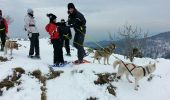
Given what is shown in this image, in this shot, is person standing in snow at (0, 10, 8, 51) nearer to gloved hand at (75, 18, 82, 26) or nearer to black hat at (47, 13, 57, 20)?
black hat at (47, 13, 57, 20)

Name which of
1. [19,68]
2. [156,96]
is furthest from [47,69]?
[156,96]

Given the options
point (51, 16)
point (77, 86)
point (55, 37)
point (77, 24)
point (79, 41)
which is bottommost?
point (77, 86)

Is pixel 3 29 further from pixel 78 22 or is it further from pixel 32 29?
pixel 78 22

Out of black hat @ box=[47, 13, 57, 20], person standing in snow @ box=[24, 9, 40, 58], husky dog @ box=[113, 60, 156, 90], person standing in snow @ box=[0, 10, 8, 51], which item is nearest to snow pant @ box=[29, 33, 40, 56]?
person standing in snow @ box=[24, 9, 40, 58]

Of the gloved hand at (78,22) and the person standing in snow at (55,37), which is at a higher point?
the gloved hand at (78,22)

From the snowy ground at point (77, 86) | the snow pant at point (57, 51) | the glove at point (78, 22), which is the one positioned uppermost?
the glove at point (78, 22)

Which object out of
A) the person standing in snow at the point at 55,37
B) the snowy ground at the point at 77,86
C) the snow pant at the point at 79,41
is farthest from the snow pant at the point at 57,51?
the snow pant at the point at 79,41

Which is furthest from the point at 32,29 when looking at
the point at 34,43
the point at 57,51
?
the point at 57,51

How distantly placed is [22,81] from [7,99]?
1176 mm

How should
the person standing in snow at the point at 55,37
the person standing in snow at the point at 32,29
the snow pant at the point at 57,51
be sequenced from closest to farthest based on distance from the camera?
the person standing in snow at the point at 55,37, the snow pant at the point at 57,51, the person standing in snow at the point at 32,29

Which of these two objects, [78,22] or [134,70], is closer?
[134,70]

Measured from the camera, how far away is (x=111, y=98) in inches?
438

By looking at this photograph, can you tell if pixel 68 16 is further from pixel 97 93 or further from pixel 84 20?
pixel 97 93

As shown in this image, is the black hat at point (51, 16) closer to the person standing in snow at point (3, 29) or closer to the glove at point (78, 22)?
the glove at point (78, 22)
